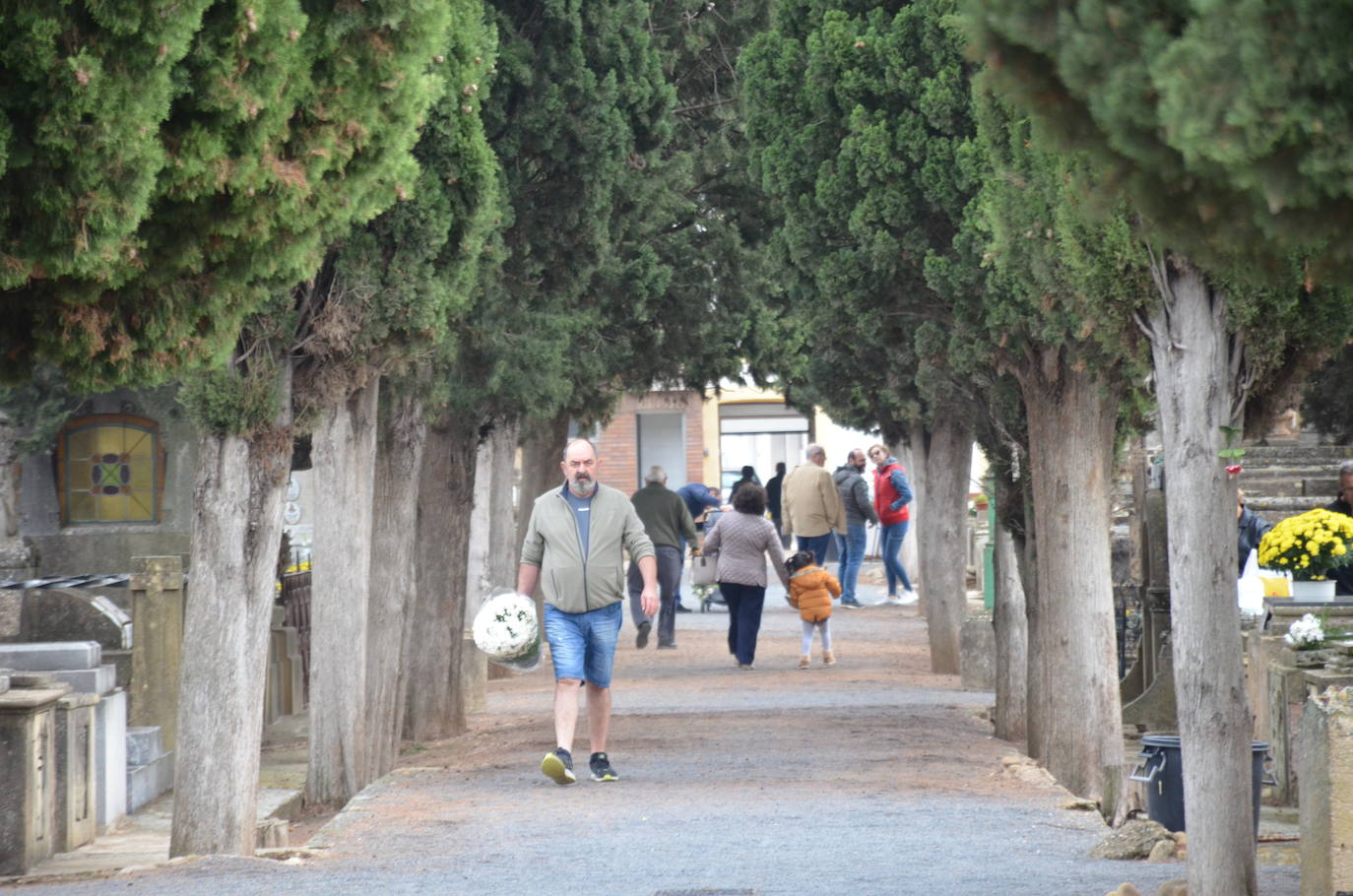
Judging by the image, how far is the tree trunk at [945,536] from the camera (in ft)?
65.7

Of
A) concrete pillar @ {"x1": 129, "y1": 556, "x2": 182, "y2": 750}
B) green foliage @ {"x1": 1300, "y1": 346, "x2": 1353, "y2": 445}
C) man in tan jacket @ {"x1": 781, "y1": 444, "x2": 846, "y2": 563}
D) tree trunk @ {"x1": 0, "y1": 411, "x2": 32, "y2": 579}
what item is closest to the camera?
concrete pillar @ {"x1": 129, "y1": 556, "x2": 182, "y2": 750}

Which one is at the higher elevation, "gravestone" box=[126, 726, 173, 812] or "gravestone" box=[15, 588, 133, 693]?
"gravestone" box=[15, 588, 133, 693]

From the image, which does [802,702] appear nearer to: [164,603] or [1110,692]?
[1110,692]

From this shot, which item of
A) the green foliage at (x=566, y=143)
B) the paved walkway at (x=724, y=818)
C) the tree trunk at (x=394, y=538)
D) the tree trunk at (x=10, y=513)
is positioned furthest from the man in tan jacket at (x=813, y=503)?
the tree trunk at (x=394, y=538)

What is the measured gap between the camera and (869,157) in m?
12.0

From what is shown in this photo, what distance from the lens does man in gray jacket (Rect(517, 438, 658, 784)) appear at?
440 inches

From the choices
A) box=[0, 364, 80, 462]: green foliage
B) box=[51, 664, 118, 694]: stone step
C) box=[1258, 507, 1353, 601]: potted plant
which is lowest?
box=[51, 664, 118, 694]: stone step

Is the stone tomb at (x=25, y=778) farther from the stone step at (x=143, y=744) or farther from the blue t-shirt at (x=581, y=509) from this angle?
the blue t-shirt at (x=581, y=509)

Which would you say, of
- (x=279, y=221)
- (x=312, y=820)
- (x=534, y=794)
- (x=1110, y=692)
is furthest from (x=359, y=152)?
(x=1110, y=692)

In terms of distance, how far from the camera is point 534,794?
1108 centimetres

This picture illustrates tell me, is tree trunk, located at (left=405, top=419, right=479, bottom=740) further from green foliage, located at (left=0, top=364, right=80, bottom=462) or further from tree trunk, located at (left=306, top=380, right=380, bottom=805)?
green foliage, located at (left=0, top=364, right=80, bottom=462)

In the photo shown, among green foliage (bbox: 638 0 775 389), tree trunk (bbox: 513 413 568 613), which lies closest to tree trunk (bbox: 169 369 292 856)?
green foliage (bbox: 638 0 775 389)

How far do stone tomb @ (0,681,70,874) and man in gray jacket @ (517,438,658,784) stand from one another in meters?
2.79

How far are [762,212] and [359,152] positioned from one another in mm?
12122
